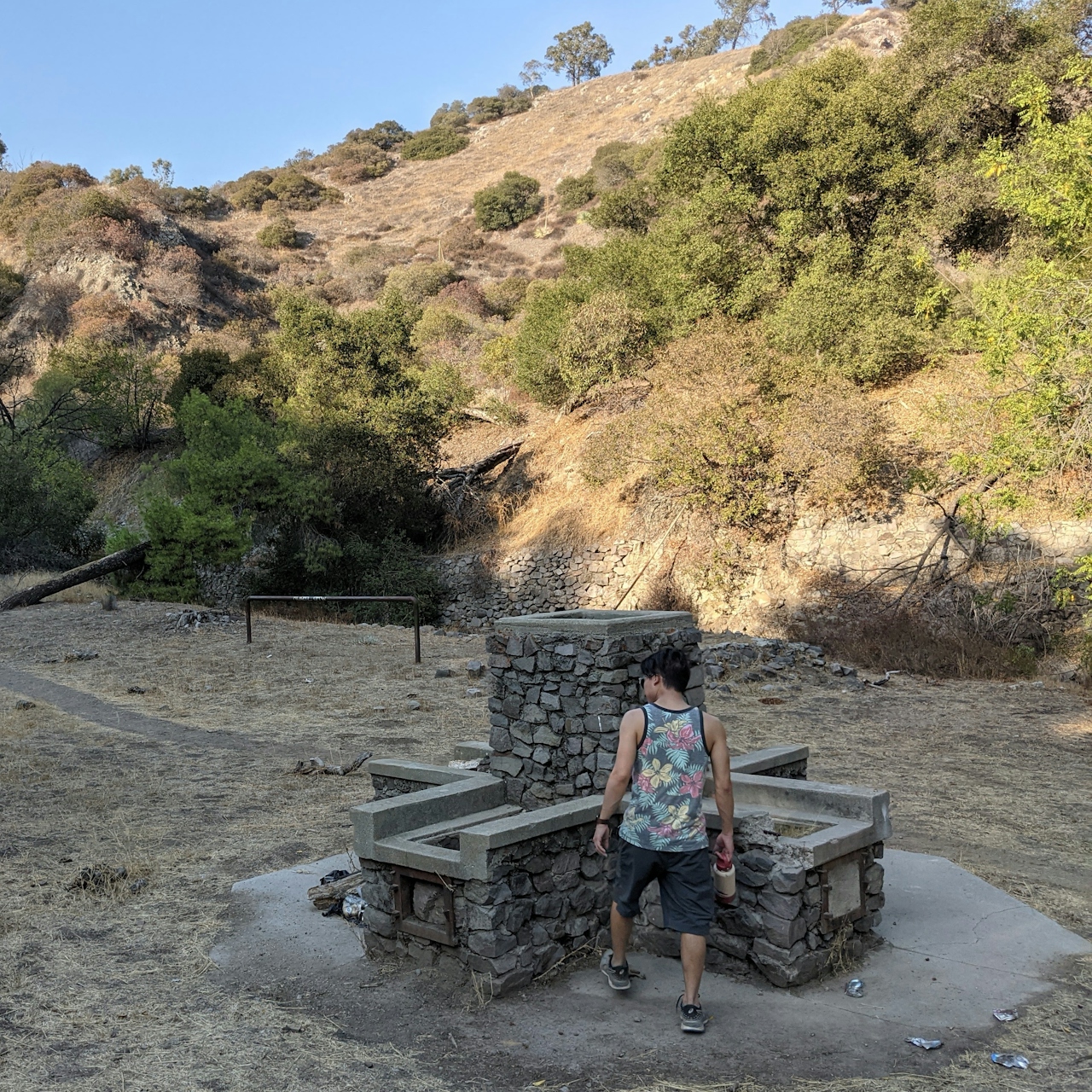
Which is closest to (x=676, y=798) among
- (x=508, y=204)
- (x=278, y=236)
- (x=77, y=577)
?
(x=77, y=577)

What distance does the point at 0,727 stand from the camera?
426 inches

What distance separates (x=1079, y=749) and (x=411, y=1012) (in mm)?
Answer: 7903

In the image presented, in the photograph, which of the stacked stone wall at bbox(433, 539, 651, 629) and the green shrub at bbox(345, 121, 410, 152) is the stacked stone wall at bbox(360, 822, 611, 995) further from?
the green shrub at bbox(345, 121, 410, 152)

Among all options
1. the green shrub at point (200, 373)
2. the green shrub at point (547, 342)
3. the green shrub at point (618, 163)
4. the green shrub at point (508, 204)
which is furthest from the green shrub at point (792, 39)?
the green shrub at point (200, 373)

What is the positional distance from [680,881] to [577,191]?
4817 cm

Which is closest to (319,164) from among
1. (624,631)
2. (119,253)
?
(119,253)

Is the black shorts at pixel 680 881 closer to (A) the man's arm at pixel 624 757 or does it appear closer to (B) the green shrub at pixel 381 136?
(A) the man's arm at pixel 624 757

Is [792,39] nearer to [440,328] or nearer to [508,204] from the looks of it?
[508,204]

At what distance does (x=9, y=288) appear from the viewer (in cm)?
3909

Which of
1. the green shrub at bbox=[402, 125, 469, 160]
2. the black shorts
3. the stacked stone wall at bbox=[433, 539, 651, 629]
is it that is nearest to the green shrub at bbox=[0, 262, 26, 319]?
the stacked stone wall at bbox=[433, 539, 651, 629]

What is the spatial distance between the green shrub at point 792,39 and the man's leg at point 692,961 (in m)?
46.4

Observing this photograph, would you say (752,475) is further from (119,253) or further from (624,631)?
(119,253)

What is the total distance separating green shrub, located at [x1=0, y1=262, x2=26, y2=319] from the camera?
39000mm

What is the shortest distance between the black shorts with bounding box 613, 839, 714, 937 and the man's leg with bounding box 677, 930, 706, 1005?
3cm
